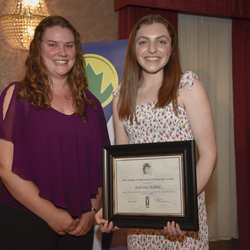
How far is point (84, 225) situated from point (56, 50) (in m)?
1.10

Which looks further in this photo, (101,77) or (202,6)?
(202,6)

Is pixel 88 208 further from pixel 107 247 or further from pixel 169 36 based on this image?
pixel 169 36

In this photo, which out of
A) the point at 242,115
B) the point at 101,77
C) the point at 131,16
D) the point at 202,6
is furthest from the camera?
the point at 242,115

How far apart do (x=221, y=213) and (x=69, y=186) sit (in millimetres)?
3371

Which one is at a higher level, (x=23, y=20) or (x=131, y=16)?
(x=131, y=16)

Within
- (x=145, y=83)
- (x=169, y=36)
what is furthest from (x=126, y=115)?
(x=169, y=36)

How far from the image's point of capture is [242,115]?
14.3 ft

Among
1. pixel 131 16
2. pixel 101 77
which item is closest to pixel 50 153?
pixel 101 77

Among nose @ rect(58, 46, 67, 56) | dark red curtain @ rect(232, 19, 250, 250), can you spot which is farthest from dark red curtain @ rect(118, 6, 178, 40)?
nose @ rect(58, 46, 67, 56)

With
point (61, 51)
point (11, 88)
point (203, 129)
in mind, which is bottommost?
point (203, 129)

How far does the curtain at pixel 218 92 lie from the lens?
4.43 metres

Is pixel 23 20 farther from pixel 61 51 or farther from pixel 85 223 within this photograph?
pixel 85 223

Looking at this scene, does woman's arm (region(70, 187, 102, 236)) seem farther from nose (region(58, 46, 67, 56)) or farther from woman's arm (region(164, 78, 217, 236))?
nose (region(58, 46, 67, 56))

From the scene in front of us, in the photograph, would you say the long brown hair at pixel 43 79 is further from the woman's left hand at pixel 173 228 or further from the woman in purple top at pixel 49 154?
the woman's left hand at pixel 173 228
